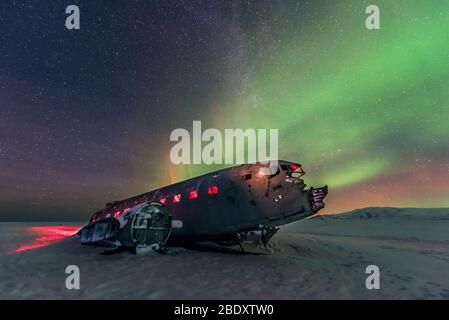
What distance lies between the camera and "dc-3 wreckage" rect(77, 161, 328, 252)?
17.9 m

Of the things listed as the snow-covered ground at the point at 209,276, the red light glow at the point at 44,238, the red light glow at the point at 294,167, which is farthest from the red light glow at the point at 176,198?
the red light glow at the point at 44,238

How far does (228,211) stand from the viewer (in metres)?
18.7

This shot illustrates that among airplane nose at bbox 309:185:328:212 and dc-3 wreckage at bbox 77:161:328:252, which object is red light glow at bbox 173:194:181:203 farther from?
airplane nose at bbox 309:185:328:212

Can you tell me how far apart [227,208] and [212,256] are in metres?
3.17

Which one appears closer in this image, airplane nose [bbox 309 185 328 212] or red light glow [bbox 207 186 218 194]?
airplane nose [bbox 309 185 328 212]

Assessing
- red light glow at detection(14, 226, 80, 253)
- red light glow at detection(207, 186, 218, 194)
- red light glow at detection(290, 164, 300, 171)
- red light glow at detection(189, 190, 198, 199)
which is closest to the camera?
red light glow at detection(290, 164, 300, 171)

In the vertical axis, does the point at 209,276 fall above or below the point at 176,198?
below

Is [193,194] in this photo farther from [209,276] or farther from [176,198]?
[209,276]

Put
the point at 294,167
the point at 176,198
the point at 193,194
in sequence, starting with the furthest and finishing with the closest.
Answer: the point at 176,198 → the point at 193,194 → the point at 294,167

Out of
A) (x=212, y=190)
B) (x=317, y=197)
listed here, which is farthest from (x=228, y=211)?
(x=317, y=197)

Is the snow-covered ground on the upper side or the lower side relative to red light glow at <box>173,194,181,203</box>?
lower

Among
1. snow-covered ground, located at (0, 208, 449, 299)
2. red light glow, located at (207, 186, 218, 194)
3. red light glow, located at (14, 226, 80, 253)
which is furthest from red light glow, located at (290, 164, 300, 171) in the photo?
red light glow, located at (14, 226, 80, 253)

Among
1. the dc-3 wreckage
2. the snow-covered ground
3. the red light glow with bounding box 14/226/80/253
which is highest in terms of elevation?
the dc-3 wreckage

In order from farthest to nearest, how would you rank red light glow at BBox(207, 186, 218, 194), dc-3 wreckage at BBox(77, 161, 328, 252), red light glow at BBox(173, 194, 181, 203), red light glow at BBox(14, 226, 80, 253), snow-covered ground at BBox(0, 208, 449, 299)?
red light glow at BBox(14, 226, 80, 253)
red light glow at BBox(173, 194, 181, 203)
red light glow at BBox(207, 186, 218, 194)
dc-3 wreckage at BBox(77, 161, 328, 252)
snow-covered ground at BBox(0, 208, 449, 299)
